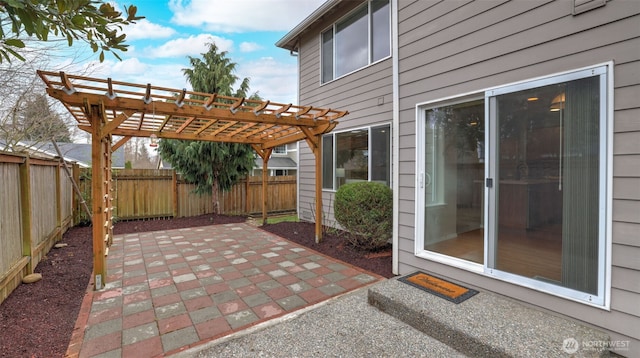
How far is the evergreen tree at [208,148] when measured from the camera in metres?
7.91

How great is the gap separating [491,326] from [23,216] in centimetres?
508

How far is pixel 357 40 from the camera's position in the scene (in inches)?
235

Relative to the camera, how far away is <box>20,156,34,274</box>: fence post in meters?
3.41

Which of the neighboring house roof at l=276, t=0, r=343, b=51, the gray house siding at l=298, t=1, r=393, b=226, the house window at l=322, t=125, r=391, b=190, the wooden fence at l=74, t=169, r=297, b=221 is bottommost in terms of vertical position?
the wooden fence at l=74, t=169, r=297, b=221

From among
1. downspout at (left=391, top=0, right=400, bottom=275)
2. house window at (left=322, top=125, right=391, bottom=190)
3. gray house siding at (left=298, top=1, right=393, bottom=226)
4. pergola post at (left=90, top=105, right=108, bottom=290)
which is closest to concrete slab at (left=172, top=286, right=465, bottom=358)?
downspout at (left=391, top=0, right=400, bottom=275)

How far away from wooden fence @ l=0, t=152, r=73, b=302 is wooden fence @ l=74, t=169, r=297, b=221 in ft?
8.03

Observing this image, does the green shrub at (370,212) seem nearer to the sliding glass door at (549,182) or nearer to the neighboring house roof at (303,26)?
the sliding glass door at (549,182)

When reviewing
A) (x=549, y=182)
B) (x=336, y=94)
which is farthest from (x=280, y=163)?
(x=549, y=182)

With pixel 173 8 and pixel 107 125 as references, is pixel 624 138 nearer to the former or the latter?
pixel 107 125

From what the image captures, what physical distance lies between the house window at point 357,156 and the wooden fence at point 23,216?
498 cm

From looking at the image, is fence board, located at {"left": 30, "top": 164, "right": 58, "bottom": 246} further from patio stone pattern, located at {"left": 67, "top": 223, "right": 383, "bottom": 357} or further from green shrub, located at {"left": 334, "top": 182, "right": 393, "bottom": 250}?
green shrub, located at {"left": 334, "top": 182, "right": 393, "bottom": 250}

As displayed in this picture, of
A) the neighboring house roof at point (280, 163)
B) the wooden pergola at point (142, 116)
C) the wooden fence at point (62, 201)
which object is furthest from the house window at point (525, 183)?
the neighboring house roof at point (280, 163)

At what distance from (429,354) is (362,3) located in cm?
608

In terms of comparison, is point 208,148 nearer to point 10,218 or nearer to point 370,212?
point 10,218
